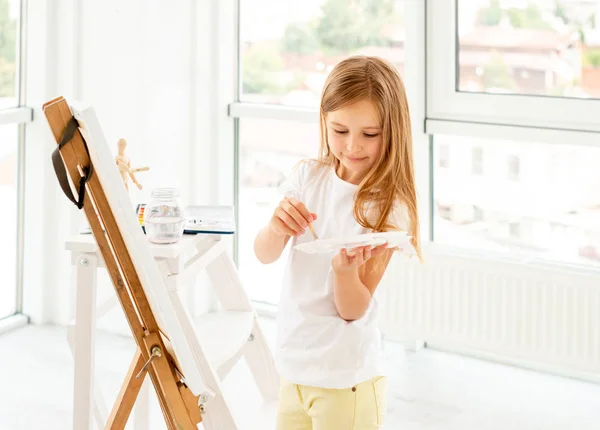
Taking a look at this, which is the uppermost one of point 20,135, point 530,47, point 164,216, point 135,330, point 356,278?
point 530,47

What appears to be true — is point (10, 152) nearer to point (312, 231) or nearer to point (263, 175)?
point (263, 175)

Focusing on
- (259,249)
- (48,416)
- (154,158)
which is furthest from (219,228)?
(154,158)

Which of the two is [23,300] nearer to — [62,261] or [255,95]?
[62,261]

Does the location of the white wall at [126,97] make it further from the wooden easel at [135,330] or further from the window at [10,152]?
the wooden easel at [135,330]

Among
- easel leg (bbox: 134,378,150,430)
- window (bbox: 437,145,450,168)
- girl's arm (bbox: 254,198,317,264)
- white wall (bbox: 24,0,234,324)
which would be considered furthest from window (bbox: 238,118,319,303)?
girl's arm (bbox: 254,198,317,264)

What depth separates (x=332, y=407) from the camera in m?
1.81

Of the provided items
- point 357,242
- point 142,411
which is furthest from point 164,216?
Result: point 357,242

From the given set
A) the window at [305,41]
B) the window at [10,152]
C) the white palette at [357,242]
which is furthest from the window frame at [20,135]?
the white palette at [357,242]

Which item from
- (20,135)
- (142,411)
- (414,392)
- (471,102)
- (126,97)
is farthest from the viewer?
(20,135)

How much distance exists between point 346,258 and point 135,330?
0.50 m

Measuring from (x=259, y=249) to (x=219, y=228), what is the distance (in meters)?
0.50

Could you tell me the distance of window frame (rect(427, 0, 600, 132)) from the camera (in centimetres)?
308

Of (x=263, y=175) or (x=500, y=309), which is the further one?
(x=263, y=175)

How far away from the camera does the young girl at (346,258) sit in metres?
1.78
